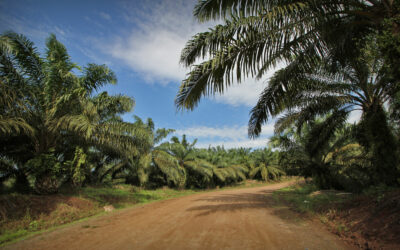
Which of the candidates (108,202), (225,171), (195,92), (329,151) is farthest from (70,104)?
(225,171)

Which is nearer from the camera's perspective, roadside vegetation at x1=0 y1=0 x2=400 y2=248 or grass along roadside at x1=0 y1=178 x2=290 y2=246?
roadside vegetation at x1=0 y1=0 x2=400 y2=248

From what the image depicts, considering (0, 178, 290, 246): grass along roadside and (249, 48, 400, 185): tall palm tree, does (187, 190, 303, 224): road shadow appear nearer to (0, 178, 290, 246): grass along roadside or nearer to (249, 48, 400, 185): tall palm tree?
(249, 48, 400, 185): tall palm tree

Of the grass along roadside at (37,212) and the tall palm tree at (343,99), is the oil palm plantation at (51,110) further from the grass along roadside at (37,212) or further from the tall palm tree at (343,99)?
the tall palm tree at (343,99)

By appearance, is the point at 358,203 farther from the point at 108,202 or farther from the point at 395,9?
the point at 108,202

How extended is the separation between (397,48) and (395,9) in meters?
1.06

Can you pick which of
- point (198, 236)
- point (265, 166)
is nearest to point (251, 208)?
point (198, 236)

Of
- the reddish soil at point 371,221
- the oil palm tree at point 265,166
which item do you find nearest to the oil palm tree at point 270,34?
the reddish soil at point 371,221

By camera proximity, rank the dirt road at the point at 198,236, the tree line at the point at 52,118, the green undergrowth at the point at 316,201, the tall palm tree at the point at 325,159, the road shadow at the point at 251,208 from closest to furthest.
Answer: the dirt road at the point at 198,236, the road shadow at the point at 251,208, the green undergrowth at the point at 316,201, the tree line at the point at 52,118, the tall palm tree at the point at 325,159

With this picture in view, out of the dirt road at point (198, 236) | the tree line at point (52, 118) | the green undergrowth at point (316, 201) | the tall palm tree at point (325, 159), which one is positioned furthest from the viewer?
the tall palm tree at point (325, 159)

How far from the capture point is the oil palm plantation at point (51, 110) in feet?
26.6

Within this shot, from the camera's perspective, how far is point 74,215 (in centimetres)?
784

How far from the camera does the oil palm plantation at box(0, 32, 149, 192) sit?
8.10 meters

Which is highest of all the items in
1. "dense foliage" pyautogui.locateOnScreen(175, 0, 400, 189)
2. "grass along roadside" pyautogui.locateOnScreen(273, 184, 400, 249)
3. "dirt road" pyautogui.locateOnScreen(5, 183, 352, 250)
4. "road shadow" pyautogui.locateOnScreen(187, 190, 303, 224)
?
"dense foliage" pyautogui.locateOnScreen(175, 0, 400, 189)

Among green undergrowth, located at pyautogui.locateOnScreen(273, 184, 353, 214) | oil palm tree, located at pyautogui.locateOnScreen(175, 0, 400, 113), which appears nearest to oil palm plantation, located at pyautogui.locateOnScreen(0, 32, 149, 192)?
oil palm tree, located at pyautogui.locateOnScreen(175, 0, 400, 113)
